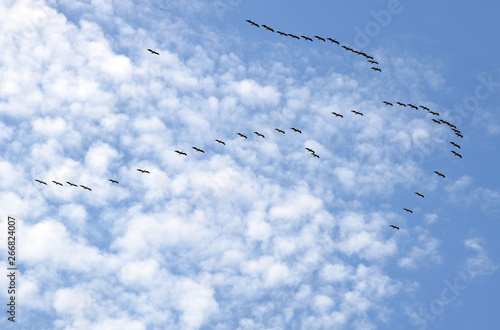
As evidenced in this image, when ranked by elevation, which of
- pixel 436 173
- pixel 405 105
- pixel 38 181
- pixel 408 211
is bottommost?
pixel 38 181

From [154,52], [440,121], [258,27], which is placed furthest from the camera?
[440,121]

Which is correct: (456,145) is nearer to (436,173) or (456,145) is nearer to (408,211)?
(436,173)

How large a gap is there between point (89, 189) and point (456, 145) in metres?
92.1

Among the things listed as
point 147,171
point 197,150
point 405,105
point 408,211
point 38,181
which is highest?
point 405,105

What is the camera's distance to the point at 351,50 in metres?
159

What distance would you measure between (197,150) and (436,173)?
59.8 m

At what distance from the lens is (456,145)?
6624 inches

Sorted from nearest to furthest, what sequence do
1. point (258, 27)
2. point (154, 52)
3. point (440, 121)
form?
point (154, 52) → point (258, 27) → point (440, 121)

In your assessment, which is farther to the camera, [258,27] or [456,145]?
[456,145]

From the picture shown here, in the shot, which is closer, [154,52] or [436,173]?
[154,52]

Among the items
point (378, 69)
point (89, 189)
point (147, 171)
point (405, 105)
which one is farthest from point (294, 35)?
point (89, 189)

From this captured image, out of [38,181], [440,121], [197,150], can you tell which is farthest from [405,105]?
[38,181]

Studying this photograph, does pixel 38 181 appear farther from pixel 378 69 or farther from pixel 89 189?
pixel 378 69

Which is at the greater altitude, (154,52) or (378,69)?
(378,69)
